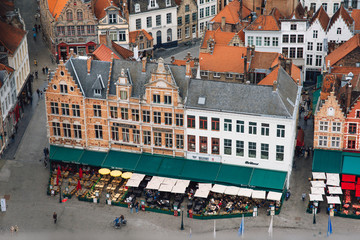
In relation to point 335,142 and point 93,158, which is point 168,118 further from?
point 335,142

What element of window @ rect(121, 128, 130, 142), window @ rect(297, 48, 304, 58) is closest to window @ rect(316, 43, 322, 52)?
window @ rect(297, 48, 304, 58)

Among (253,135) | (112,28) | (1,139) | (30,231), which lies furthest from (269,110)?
(112,28)

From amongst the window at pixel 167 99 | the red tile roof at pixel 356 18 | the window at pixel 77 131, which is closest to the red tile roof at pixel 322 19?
the red tile roof at pixel 356 18

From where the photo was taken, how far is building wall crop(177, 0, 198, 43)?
160 m

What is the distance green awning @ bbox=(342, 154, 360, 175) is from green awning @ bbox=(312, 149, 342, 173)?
0.84 metres

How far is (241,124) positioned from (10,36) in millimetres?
50338

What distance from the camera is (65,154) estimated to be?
11331 cm

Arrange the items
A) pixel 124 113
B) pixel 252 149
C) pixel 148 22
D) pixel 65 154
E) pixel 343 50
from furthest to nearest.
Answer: pixel 148 22 → pixel 343 50 → pixel 65 154 → pixel 124 113 → pixel 252 149

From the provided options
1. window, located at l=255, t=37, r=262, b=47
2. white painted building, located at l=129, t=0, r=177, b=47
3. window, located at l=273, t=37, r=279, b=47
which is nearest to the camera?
window, located at l=273, t=37, r=279, b=47

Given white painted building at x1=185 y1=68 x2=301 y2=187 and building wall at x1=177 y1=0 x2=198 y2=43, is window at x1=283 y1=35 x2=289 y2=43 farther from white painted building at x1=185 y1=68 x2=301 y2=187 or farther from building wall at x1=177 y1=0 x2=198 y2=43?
white painted building at x1=185 y1=68 x2=301 y2=187

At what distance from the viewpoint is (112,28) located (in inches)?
5768

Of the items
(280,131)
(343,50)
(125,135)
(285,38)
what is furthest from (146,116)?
(285,38)

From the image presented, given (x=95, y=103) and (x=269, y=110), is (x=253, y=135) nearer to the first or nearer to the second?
(x=269, y=110)

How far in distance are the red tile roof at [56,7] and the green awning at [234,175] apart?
57.1m
